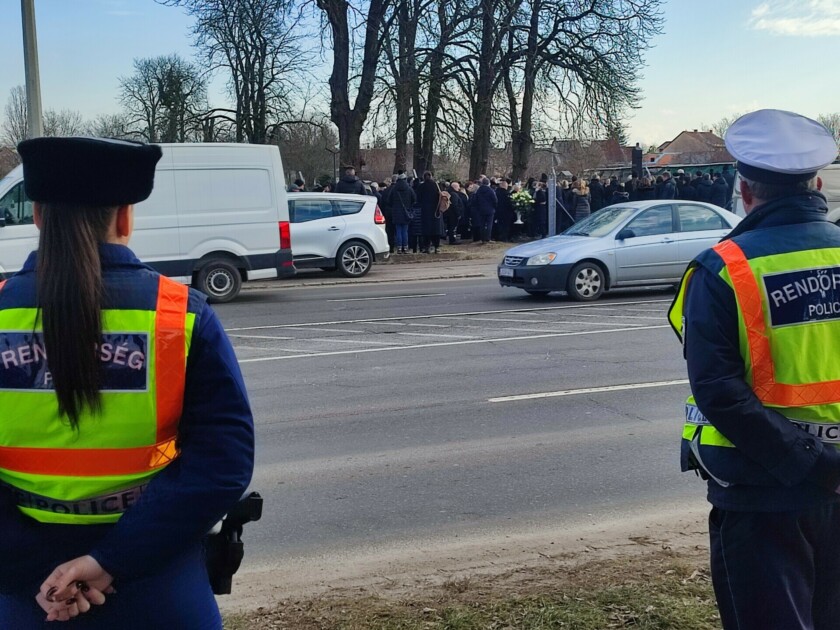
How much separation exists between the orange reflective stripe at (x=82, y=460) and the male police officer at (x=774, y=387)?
142 cm

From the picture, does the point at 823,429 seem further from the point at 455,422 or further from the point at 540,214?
the point at 540,214

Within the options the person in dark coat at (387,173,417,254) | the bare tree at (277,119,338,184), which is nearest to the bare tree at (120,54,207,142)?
the bare tree at (277,119,338,184)

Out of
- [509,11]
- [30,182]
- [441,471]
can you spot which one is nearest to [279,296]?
[441,471]

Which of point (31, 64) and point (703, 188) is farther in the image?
point (703, 188)

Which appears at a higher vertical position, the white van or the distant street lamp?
the distant street lamp

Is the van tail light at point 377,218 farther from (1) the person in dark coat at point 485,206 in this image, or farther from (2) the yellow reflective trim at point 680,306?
(2) the yellow reflective trim at point 680,306

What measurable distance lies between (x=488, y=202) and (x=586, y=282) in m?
10.7

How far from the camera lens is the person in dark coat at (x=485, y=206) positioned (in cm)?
2419

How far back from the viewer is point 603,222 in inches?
578

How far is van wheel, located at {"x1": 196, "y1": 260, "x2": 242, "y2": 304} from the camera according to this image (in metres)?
14.8

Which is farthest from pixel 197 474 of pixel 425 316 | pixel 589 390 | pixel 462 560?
pixel 425 316

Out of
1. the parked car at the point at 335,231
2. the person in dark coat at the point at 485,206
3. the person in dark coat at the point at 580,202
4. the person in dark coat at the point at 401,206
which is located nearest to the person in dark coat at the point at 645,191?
the person in dark coat at the point at 580,202

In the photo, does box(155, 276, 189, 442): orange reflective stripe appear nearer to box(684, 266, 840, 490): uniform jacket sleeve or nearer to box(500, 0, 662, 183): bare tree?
box(684, 266, 840, 490): uniform jacket sleeve

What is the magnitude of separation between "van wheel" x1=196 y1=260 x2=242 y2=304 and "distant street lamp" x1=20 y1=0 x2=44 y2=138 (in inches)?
129
